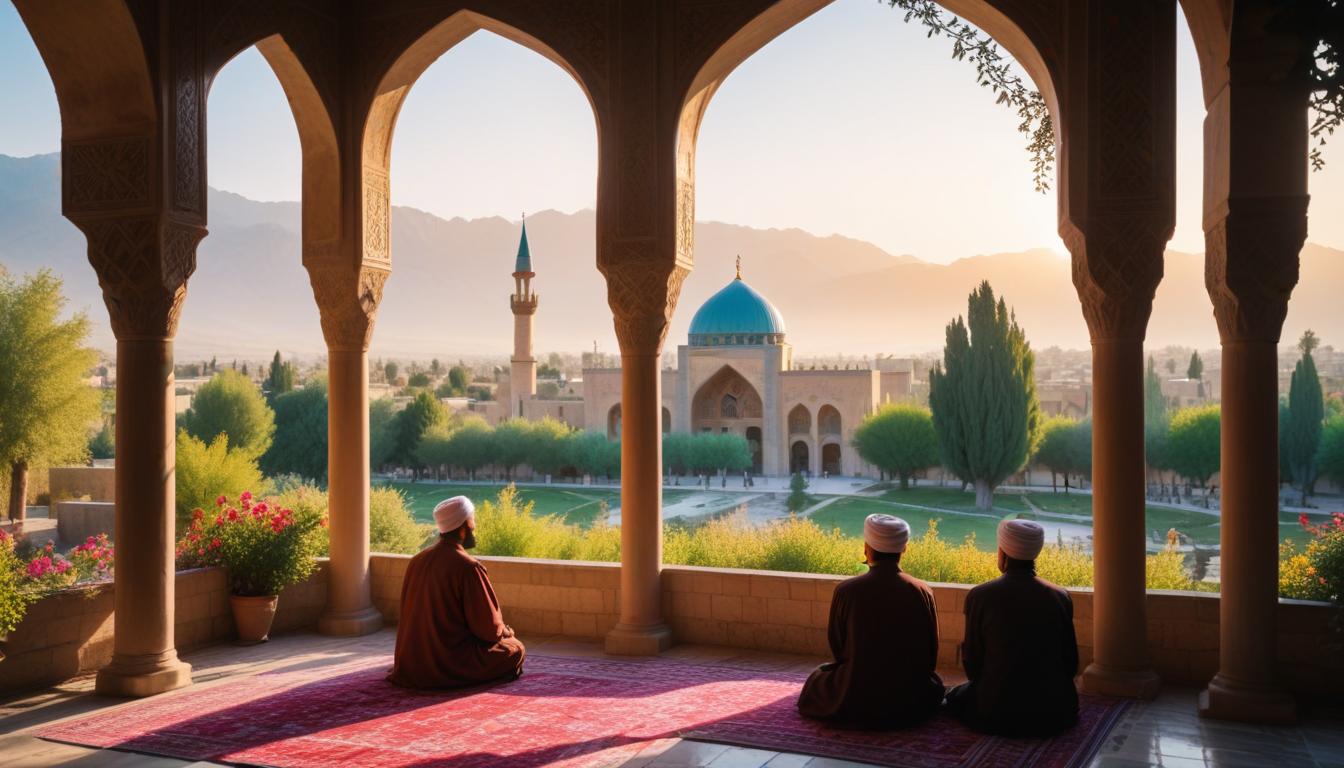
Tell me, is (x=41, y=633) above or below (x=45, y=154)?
below

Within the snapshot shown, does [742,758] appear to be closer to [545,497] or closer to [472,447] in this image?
[545,497]

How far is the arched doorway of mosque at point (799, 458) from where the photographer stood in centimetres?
4834

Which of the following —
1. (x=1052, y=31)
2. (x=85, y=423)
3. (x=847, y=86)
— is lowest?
(x=85, y=423)

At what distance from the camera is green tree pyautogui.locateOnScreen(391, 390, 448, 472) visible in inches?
1978

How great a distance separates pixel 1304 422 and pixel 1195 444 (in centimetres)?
372

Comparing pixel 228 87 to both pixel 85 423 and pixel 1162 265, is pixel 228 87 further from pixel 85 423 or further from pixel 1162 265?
pixel 1162 265

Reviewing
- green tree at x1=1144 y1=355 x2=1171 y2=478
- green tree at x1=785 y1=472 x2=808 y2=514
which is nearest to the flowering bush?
green tree at x1=785 y1=472 x2=808 y2=514

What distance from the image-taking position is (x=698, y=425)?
4834cm

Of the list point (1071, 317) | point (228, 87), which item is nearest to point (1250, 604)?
point (228, 87)

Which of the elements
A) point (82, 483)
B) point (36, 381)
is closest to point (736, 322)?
point (36, 381)

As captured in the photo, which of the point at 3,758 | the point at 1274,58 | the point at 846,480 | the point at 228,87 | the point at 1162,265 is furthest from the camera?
the point at 228,87

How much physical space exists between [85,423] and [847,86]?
10278 cm

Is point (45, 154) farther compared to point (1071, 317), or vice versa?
point (1071, 317)

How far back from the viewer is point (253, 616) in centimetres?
639
